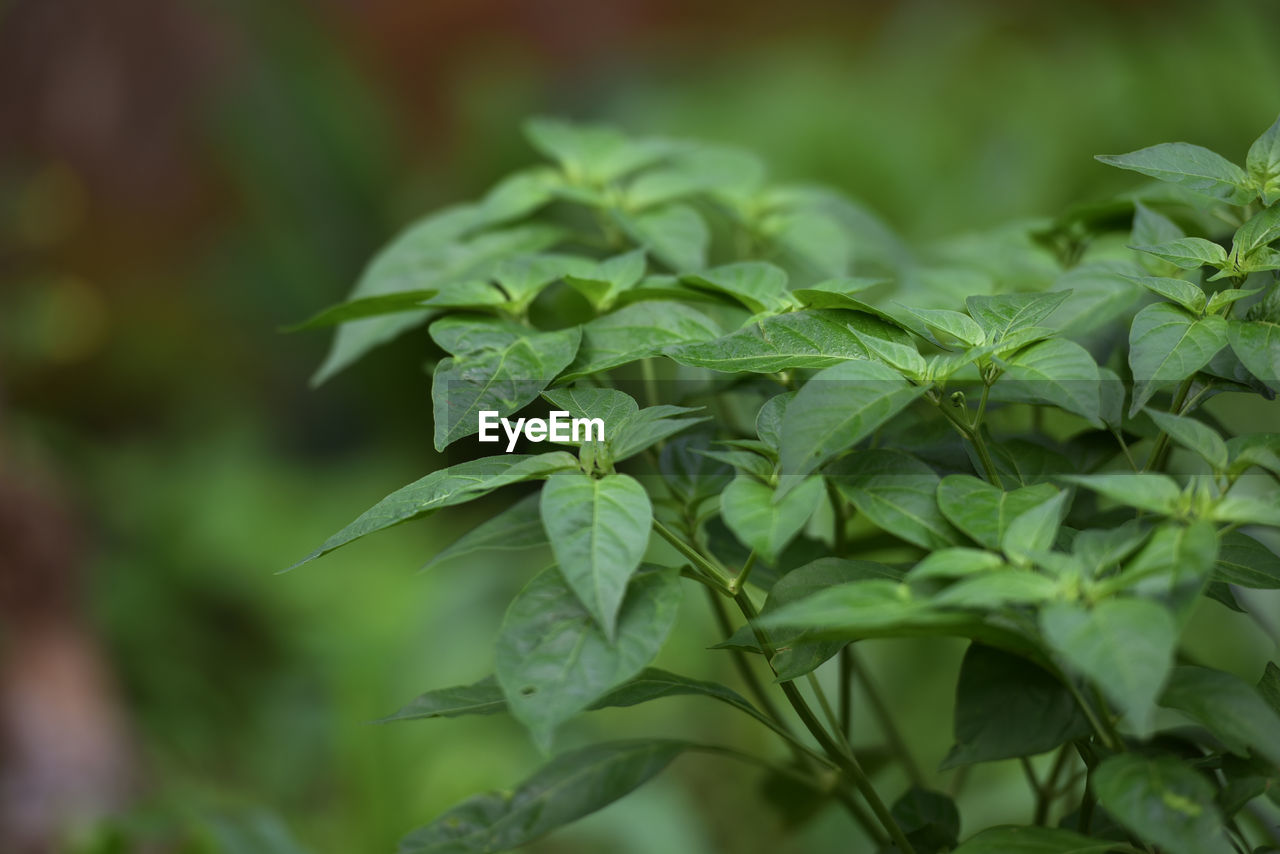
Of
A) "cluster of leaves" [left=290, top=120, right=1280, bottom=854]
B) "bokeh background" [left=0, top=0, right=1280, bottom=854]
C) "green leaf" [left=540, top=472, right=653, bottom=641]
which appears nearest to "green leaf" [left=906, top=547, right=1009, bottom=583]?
"cluster of leaves" [left=290, top=120, right=1280, bottom=854]

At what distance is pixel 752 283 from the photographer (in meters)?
0.55

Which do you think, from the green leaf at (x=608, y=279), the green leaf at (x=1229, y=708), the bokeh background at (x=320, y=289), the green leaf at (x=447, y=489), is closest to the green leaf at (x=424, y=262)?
the green leaf at (x=608, y=279)

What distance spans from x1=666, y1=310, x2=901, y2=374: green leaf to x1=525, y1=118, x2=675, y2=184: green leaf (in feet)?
1.04

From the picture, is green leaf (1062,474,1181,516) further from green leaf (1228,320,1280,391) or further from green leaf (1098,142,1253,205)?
green leaf (1098,142,1253,205)

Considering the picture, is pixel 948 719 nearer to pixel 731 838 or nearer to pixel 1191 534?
pixel 731 838

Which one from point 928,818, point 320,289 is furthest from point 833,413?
point 320,289

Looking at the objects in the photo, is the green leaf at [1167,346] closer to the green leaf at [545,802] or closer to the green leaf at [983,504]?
the green leaf at [983,504]

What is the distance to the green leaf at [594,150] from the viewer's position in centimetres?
76

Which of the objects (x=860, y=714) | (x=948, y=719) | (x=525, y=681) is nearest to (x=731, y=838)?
(x=860, y=714)

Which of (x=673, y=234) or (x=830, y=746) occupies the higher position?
(x=673, y=234)

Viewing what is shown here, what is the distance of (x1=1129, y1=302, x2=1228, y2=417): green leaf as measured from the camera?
44 centimetres

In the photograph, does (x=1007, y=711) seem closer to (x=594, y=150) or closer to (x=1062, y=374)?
(x=1062, y=374)

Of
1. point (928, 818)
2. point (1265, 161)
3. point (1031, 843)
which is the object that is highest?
point (1265, 161)

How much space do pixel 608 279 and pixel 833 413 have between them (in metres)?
0.20
